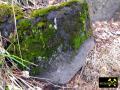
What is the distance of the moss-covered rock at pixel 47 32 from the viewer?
2459 millimetres

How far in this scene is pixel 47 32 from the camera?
2482mm

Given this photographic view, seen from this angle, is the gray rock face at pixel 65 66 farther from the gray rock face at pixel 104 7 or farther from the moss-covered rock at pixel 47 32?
the gray rock face at pixel 104 7

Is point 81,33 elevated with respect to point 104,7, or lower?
lower

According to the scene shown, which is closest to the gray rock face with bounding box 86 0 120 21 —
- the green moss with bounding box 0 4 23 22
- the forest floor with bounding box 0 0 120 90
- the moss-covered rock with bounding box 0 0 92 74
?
the forest floor with bounding box 0 0 120 90

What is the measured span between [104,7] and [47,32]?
1461 millimetres

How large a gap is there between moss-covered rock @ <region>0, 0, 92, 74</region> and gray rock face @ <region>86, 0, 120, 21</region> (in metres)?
1.13

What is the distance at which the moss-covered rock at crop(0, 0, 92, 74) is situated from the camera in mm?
2459

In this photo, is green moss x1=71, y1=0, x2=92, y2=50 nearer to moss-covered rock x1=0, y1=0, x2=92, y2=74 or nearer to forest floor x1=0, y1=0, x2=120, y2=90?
moss-covered rock x1=0, y1=0, x2=92, y2=74

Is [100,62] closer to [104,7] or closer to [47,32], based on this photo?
[47,32]

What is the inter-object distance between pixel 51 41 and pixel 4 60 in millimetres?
437

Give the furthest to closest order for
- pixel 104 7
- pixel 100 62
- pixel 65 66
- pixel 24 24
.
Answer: pixel 104 7 < pixel 100 62 < pixel 65 66 < pixel 24 24

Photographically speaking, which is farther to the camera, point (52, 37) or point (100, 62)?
point (100, 62)

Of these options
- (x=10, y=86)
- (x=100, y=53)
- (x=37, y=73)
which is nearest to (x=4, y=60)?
(x=10, y=86)

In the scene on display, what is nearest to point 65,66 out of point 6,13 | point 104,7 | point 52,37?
point 52,37
